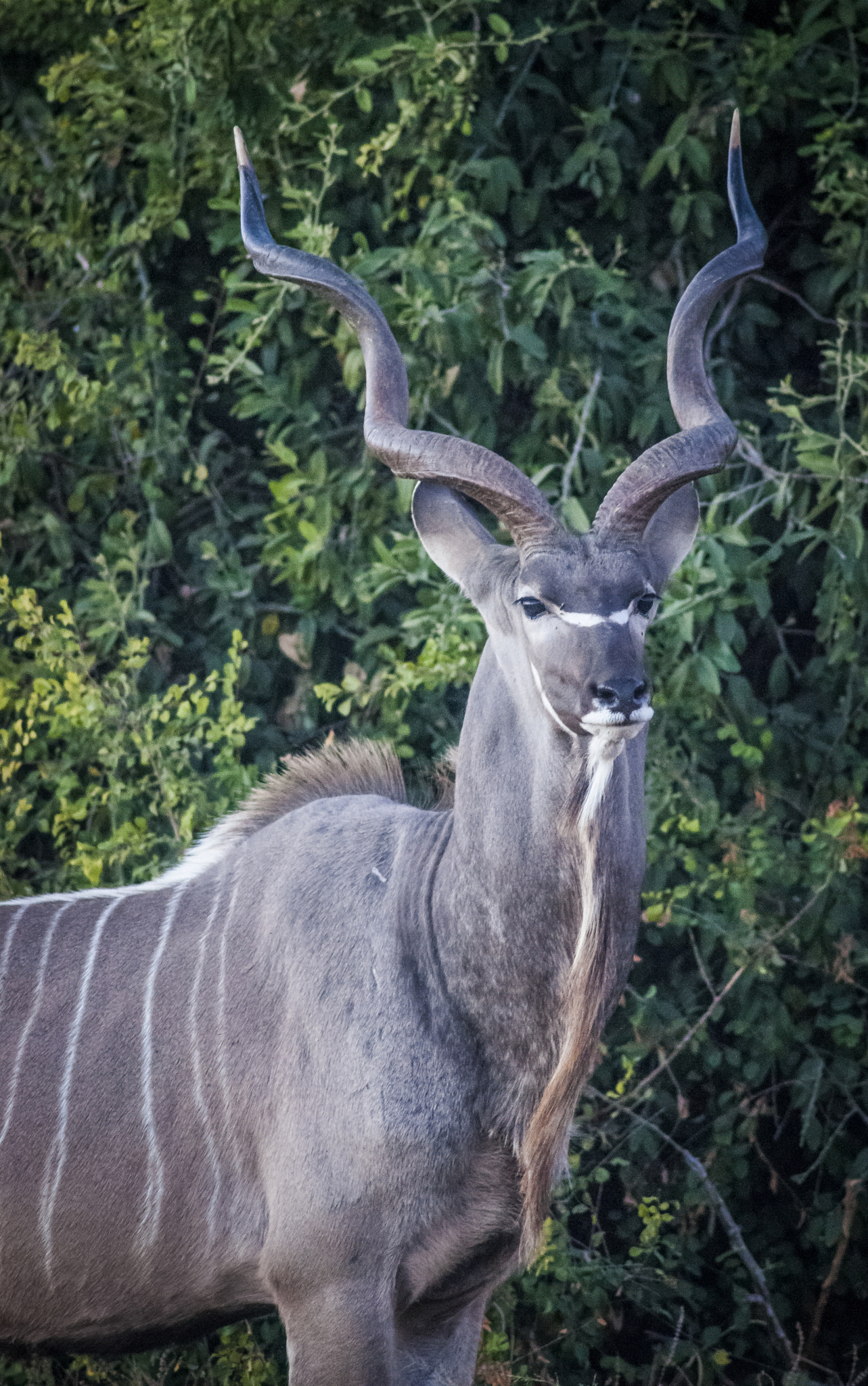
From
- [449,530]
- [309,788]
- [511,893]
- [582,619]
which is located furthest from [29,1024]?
[582,619]

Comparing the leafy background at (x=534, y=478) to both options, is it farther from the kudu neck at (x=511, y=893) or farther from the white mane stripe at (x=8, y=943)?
the kudu neck at (x=511, y=893)

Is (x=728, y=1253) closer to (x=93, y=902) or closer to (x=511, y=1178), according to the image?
(x=511, y=1178)

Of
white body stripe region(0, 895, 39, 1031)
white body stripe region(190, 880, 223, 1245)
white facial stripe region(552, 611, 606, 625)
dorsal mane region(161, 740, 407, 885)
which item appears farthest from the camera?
dorsal mane region(161, 740, 407, 885)

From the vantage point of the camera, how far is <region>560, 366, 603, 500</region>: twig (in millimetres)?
3145

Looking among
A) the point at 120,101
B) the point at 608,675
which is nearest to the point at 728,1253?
the point at 608,675

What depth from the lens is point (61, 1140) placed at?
2.26 m

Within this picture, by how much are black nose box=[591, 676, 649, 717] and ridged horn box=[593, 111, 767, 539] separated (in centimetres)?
32

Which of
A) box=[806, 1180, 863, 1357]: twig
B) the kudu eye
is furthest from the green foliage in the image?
box=[806, 1180, 863, 1357]: twig

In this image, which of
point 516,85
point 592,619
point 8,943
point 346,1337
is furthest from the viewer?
point 516,85

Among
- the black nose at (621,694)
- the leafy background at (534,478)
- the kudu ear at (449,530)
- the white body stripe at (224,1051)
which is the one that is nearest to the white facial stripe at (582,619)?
the black nose at (621,694)

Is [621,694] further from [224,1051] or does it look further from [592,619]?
[224,1051]

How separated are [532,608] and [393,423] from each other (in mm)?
409

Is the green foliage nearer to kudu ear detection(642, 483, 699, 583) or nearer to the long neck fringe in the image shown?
kudu ear detection(642, 483, 699, 583)

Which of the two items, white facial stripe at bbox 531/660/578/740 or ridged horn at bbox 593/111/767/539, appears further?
ridged horn at bbox 593/111/767/539
